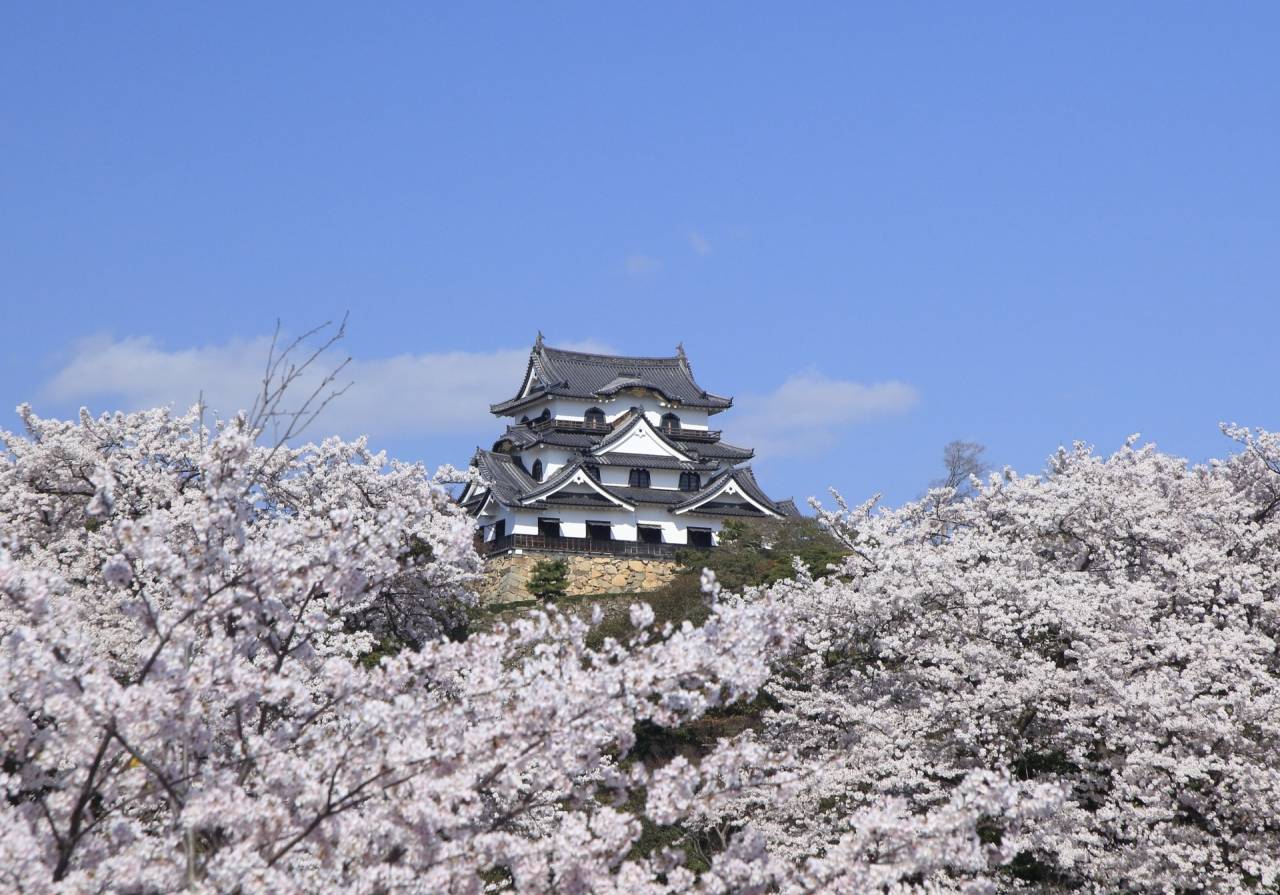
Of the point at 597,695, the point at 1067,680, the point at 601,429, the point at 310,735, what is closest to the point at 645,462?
the point at 601,429

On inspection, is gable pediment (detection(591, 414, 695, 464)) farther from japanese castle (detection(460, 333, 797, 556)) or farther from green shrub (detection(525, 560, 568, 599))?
green shrub (detection(525, 560, 568, 599))

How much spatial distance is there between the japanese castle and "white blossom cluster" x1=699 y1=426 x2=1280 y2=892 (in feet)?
77.6

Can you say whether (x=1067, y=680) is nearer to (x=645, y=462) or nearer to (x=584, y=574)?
(x=584, y=574)

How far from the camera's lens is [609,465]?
45.3 metres

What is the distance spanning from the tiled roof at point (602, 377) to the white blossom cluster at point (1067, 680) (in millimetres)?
30185

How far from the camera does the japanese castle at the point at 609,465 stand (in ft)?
141

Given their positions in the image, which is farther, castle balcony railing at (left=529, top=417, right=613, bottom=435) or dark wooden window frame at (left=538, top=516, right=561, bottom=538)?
castle balcony railing at (left=529, top=417, right=613, bottom=435)

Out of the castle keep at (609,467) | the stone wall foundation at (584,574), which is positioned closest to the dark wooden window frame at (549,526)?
the castle keep at (609,467)

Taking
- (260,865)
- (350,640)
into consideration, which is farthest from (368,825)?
(350,640)

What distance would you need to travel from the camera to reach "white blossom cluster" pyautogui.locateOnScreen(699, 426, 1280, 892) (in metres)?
12.4

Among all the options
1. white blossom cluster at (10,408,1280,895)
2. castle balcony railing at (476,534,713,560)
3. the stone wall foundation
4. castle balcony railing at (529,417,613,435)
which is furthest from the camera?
castle balcony railing at (529,417,613,435)

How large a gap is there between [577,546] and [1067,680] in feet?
90.5

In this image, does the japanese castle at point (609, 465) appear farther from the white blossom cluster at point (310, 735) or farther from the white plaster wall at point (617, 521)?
the white blossom cluster at point (310, 735)

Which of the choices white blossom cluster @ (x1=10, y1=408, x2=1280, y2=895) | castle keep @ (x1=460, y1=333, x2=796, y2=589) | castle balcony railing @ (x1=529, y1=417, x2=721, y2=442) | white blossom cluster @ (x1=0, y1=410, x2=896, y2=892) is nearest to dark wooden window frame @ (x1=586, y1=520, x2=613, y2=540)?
castle keep @ (x1=460, y1=333, x2=796, y2=589)
